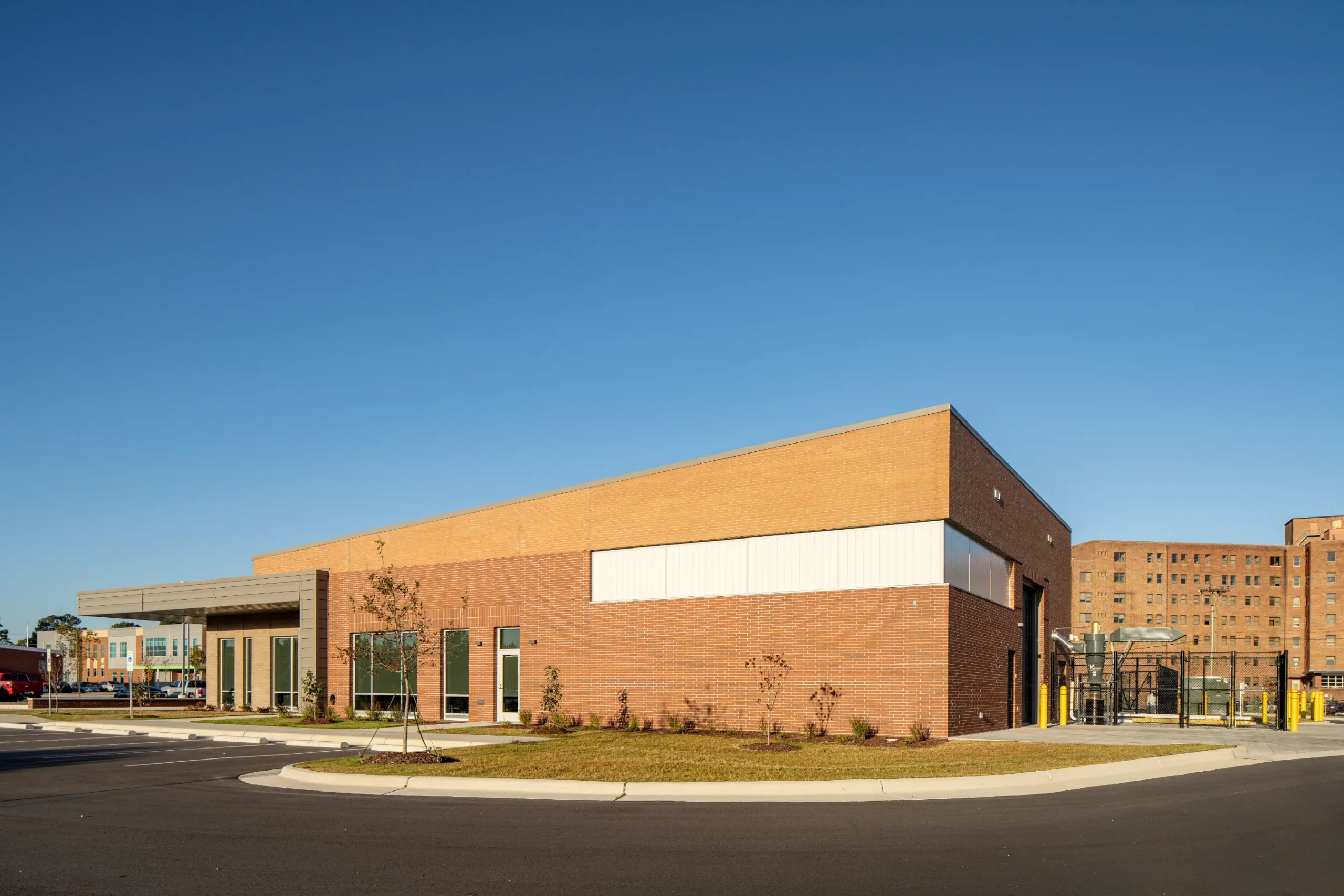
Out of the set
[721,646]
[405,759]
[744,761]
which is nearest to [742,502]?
[721,646]

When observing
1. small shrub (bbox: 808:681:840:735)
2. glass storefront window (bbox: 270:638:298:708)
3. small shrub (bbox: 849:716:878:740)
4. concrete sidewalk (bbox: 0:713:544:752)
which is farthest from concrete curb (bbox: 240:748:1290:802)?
glass storefront window (bbox: 270:638:298:708)

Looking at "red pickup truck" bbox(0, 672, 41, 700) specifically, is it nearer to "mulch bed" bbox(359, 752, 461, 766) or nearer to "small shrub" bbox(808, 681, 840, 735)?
"mulch bed" bbox(359, 752, 461, 766)

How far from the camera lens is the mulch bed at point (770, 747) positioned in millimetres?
23156

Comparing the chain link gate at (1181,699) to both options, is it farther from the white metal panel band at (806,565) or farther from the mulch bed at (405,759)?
the mulch bed at (405,759)

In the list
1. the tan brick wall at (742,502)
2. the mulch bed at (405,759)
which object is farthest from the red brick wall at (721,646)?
the mulch bed at (405,759)

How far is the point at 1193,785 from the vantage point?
17.3 metres

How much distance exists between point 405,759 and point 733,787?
691 cm

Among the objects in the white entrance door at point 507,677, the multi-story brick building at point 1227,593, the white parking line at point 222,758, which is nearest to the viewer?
the white parking line at point 222,758

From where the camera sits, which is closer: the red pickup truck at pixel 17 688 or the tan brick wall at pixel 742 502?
the tan brick wall at pixel 742 502

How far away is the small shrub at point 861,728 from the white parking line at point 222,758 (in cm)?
1223

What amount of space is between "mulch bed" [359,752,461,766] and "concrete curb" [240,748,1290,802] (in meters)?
1.24

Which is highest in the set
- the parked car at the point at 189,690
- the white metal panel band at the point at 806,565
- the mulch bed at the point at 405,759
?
the white metal panel band at the point at 806,565

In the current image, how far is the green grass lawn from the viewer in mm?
18188

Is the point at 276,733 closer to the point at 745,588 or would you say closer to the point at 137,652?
the point at 745,588
